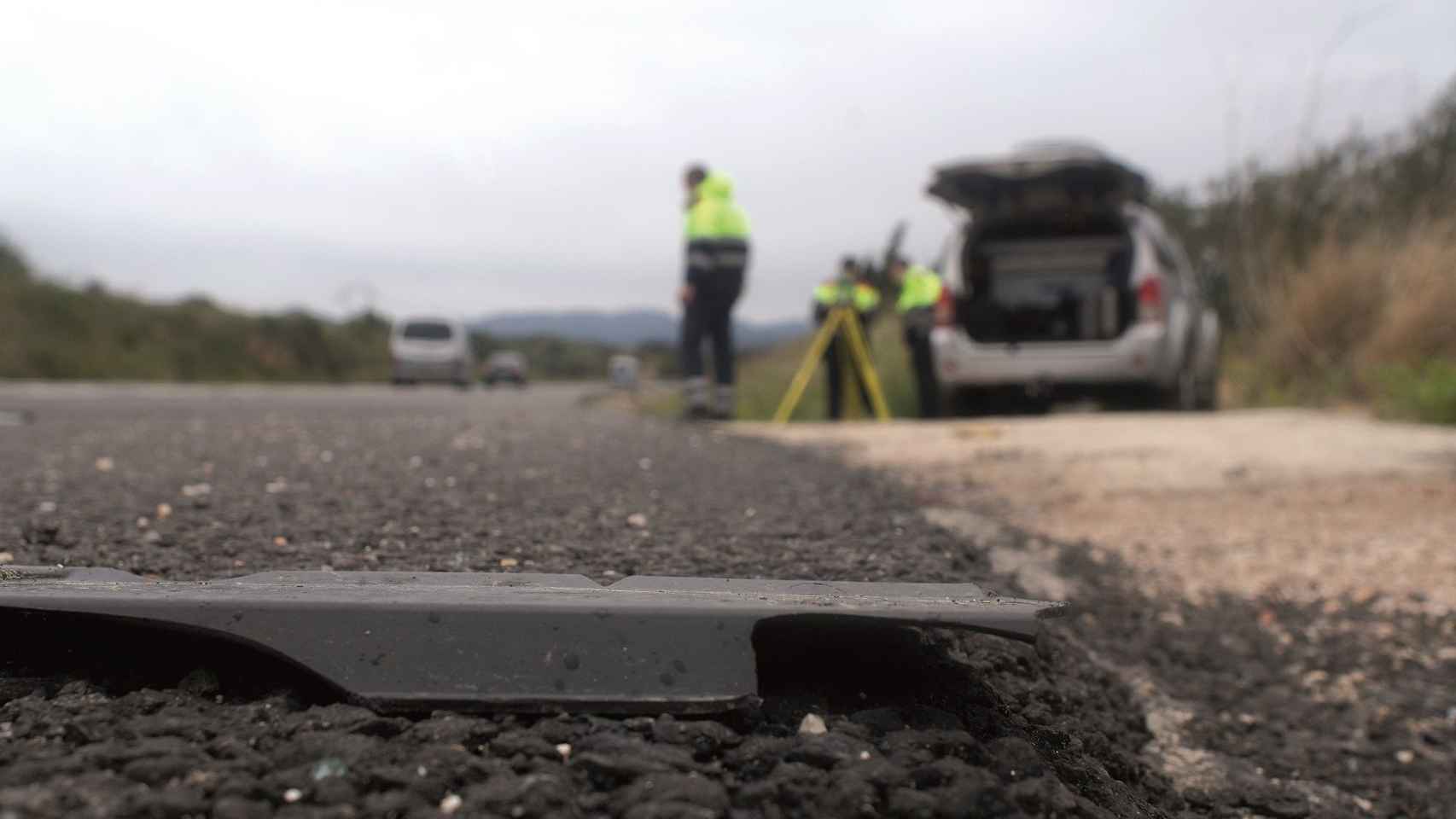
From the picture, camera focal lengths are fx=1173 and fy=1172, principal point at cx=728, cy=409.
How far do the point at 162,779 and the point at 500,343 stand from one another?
79.6 meters

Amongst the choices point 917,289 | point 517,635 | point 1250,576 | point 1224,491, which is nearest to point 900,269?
point 917,289

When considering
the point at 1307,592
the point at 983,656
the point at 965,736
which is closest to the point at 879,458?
the point at 1307,592

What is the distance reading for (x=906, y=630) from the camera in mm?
1486

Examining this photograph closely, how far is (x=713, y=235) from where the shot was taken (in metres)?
8.48

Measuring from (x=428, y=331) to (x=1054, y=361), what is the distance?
18.4 meters

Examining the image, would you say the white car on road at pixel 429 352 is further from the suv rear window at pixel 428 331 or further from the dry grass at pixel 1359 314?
the dry grass at pixel 1359 314

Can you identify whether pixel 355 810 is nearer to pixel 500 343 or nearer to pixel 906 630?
pixel 906 630

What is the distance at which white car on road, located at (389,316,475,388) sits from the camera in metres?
23.7

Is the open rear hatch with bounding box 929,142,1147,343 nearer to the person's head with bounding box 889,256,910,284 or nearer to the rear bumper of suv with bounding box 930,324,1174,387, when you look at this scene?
the rear bumper of suv with bounding box 930,324,1174,387

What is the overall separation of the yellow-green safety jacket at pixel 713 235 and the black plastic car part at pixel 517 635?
7189 millimetres

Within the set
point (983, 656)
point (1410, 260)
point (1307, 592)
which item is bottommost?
point (1307, 592)

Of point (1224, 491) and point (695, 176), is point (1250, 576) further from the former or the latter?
point (695, 176)

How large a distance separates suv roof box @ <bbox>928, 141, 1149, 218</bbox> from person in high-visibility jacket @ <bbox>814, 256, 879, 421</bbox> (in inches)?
51.1

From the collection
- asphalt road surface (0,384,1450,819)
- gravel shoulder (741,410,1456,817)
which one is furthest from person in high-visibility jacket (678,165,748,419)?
asphalt road surface (0,384,1450,819)
